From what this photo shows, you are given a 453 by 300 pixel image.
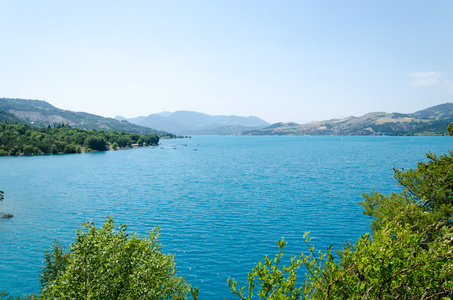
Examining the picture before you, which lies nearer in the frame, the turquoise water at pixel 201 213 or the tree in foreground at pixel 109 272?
the tree in foreground at pixel 109 272

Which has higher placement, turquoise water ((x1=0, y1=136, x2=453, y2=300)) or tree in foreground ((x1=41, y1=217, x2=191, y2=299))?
tree in foreground ((x1=41, y1=217, x2=191, y2=299))

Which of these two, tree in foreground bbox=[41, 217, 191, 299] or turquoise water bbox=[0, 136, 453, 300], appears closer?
tree in foreground bbox=[41, 217, 191, 299]

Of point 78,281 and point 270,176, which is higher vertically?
point 78,281

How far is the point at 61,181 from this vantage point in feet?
377

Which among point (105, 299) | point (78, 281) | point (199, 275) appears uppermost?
point (78, 281)

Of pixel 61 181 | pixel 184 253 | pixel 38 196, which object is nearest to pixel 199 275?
pixel 184 253

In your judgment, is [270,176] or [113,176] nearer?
[270,176]

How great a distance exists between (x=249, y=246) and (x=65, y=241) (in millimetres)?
37314

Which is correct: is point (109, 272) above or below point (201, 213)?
above

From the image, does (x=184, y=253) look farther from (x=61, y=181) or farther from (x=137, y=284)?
(x=61, y=181)

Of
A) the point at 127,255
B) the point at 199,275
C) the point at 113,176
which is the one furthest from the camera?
the point at 113,176

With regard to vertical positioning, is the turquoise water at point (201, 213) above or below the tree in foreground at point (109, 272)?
below

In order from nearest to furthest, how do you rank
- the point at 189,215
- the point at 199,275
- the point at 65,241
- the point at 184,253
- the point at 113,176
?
the point at 199,275 → the point at 184,253 → the point at 65,241 → the point at 189,215 → the point at 113,176

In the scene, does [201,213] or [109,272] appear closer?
[109,272]
